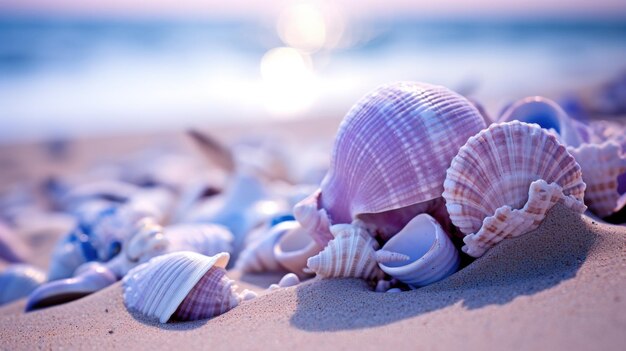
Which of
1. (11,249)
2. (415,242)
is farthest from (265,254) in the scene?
(11,249)

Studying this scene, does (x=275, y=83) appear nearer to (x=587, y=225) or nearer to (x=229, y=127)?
(x=229, y=127)

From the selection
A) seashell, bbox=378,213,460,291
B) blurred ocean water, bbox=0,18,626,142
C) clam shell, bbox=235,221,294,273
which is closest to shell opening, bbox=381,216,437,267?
seashell, bbox=378,213,460,291

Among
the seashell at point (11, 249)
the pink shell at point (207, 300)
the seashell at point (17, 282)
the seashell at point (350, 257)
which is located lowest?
the seashell at point (11, 249)

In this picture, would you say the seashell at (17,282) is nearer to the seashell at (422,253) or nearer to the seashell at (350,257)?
the seashell at (350,257)

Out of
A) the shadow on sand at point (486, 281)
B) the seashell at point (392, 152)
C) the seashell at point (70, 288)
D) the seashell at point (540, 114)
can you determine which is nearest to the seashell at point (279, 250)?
the seashell at point (392, 152)

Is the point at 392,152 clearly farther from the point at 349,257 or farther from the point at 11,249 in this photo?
the point at 11,249

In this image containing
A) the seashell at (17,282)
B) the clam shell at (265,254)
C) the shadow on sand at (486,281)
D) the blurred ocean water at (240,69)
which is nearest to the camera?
the shadow on sand at (486,281)

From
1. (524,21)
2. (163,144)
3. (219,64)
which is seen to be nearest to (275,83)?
(219,64)
